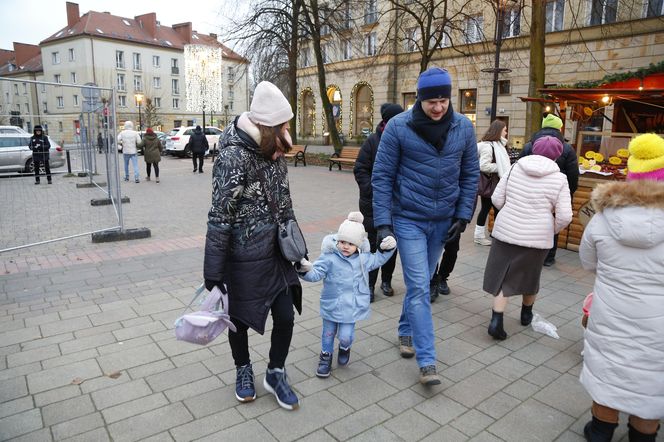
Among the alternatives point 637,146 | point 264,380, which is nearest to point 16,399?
point 264,380

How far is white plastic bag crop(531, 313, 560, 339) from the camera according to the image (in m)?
4.22

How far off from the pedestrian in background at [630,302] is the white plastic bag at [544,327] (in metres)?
1.65

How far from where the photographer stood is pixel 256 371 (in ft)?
11.5

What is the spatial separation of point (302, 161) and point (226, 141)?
20459mm

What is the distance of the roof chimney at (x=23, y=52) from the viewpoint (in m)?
74.4

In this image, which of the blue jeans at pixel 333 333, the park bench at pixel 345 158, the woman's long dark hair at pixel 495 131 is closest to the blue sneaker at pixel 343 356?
the blue jeans at pixel 333 333

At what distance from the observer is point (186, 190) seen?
45.3 feet

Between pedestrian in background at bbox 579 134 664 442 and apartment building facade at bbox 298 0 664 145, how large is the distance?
11.6m

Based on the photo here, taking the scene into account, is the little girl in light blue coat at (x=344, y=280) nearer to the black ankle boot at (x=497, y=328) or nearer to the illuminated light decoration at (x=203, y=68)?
the black ankle boot at (x=497, y=328)

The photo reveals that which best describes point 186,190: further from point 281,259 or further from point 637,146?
point 637,146

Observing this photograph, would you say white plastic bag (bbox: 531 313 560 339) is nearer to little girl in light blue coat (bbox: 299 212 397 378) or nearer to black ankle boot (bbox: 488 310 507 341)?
black ankle boot (bbox: 488 310 507 341)

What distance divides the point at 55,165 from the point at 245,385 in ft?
45.1

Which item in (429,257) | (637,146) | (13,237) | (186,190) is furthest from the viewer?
(186,190)

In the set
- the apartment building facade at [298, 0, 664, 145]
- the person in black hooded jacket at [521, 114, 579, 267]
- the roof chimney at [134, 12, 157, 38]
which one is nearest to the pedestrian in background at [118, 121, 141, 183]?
the apartment building facade at [298, 0, 664, 145]
